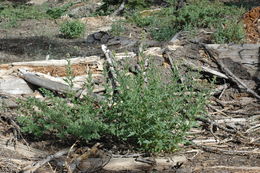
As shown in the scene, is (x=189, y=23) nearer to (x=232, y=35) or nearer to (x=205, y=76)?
(x=232, y=35)

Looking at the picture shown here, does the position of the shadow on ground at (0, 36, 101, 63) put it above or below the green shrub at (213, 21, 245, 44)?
below

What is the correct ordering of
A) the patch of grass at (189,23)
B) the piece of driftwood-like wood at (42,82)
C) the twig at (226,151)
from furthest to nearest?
the patch of grass at (189,23) < the piece of driftwood-like wood at (42,82) < the twig at (226,151)

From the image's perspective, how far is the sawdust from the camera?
838 cm

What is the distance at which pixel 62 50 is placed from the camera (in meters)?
10.5

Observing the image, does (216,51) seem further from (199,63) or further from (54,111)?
(54,111)

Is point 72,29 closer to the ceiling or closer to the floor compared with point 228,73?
closer to the floor

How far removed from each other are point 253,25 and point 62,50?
170 inches

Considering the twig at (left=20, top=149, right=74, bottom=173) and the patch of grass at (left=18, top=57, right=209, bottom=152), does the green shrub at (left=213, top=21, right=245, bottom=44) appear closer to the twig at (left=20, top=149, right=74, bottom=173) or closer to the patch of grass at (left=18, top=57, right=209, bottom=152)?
the patch of grass at (left=18, top=57, right=209, bottom=152)

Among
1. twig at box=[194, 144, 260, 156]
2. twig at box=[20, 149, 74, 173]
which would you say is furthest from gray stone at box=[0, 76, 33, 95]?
twig at box=[194, 144, 260, 156]

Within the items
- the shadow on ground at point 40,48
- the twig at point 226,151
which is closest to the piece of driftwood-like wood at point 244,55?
the twig at point 226,151

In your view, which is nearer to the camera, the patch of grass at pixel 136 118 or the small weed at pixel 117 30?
the patch of grass at pixel 136 118

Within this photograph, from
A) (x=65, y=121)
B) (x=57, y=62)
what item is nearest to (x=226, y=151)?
(x=65, y=121)

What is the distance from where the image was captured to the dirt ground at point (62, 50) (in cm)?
447

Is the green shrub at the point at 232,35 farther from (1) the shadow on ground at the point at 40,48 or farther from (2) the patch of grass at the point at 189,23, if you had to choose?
(1) the shadow on ground at the point at 40,48
